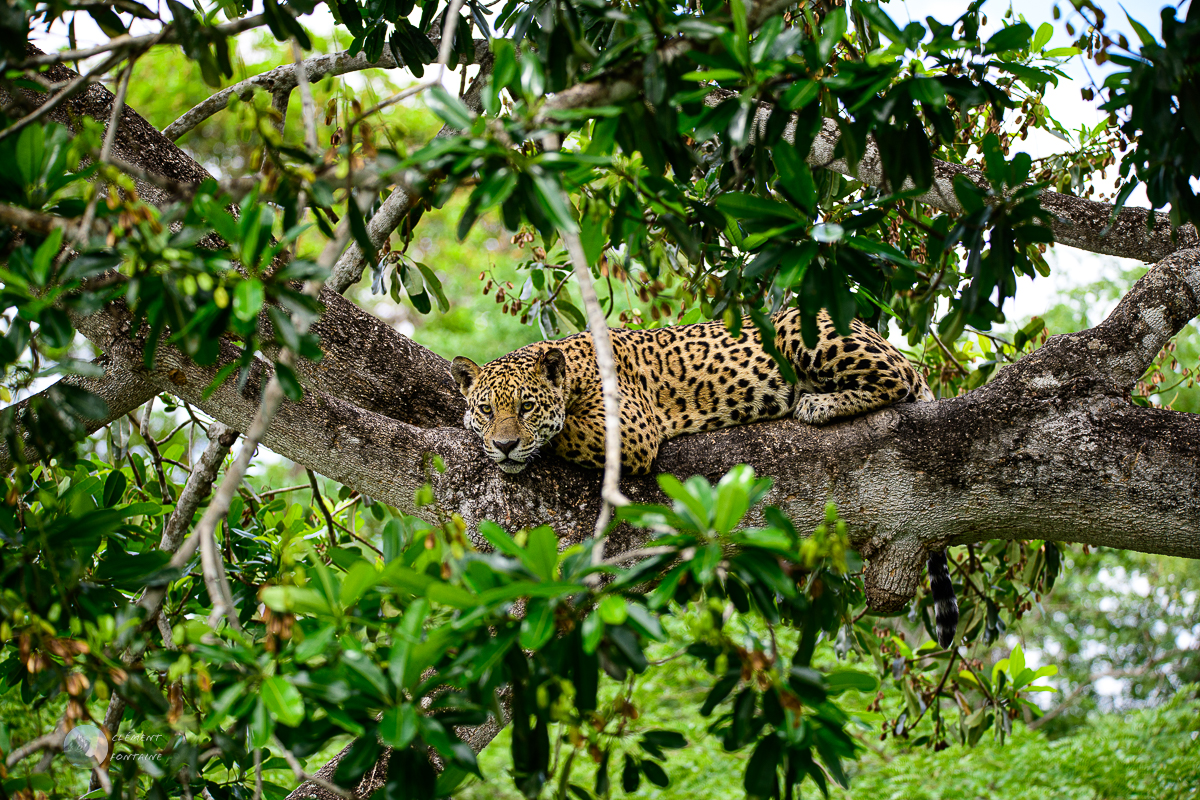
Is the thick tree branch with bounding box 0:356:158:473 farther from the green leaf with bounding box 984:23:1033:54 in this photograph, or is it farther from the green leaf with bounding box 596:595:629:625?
the green leaf with bounding box 984:23:1033:54

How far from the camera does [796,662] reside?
2.17 metres

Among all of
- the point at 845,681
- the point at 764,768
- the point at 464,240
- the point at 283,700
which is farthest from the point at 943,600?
the point at 283,700

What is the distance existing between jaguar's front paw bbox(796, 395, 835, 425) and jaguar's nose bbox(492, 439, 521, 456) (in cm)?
114

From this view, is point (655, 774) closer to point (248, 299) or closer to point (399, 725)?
point (399, 725)

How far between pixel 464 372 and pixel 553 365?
1.39ft

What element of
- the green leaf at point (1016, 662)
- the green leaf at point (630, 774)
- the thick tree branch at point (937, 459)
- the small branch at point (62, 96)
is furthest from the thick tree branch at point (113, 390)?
the green leaf at point (1016, 662)

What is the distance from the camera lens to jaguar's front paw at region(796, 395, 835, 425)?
4016 mm

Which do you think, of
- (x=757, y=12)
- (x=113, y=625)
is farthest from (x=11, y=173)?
(x=757, y=12)

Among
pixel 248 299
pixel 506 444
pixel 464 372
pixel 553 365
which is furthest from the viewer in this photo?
pixel 553 365

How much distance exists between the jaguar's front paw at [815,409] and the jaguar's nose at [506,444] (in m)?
1.14

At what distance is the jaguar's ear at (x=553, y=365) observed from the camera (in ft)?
15.7

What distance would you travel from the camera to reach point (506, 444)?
3.88 m

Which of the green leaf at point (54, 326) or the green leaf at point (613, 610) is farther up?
the green leaf at point (54, 326)

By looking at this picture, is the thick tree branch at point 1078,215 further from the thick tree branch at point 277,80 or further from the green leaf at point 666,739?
the green leaf at point 666,739
